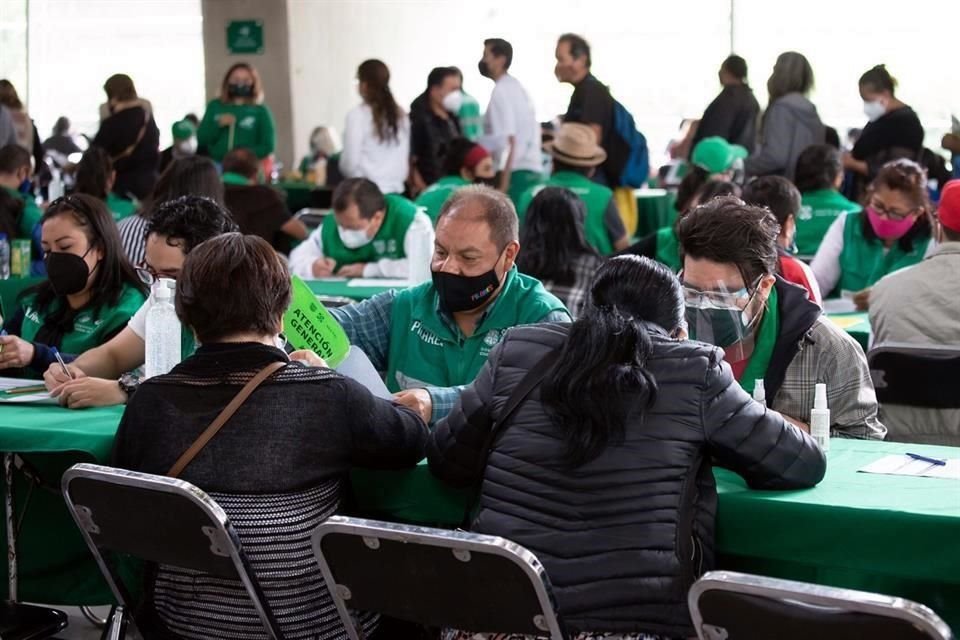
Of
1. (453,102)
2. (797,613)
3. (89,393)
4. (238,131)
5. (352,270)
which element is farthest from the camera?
(238,131)

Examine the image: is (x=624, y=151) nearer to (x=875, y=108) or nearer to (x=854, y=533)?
(x=875, y=108)

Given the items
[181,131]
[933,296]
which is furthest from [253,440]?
[181,131]

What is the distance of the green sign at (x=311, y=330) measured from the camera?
2.84 meters

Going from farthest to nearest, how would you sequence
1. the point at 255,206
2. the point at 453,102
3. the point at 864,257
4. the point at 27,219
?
the point at 453,102 → the point at 255,206 → the point at 27,219 → the point at 864,257

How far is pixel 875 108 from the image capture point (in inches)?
322

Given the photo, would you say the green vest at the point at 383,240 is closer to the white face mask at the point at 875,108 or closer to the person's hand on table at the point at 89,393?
the person's hand on table at the point at 89,393

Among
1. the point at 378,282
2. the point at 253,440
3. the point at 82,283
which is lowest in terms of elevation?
the point at 378,282

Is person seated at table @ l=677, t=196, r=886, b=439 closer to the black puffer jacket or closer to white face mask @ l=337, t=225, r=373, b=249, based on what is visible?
the black puffer jacket

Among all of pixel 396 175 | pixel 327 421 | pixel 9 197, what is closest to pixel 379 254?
pixel 9 197

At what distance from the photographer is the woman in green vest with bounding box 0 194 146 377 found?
3.65 meters

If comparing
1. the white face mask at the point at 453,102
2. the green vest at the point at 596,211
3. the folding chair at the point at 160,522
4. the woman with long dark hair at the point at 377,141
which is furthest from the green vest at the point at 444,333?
the white face mask at the point at 453,102

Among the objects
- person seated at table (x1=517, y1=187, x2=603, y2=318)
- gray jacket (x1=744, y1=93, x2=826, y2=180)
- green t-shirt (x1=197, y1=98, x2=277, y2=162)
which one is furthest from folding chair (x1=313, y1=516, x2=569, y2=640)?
green t-shirt (x1=197, y1=98, x2=277, y2=162)

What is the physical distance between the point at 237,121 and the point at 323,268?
398 centimetres

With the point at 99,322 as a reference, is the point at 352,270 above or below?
below
